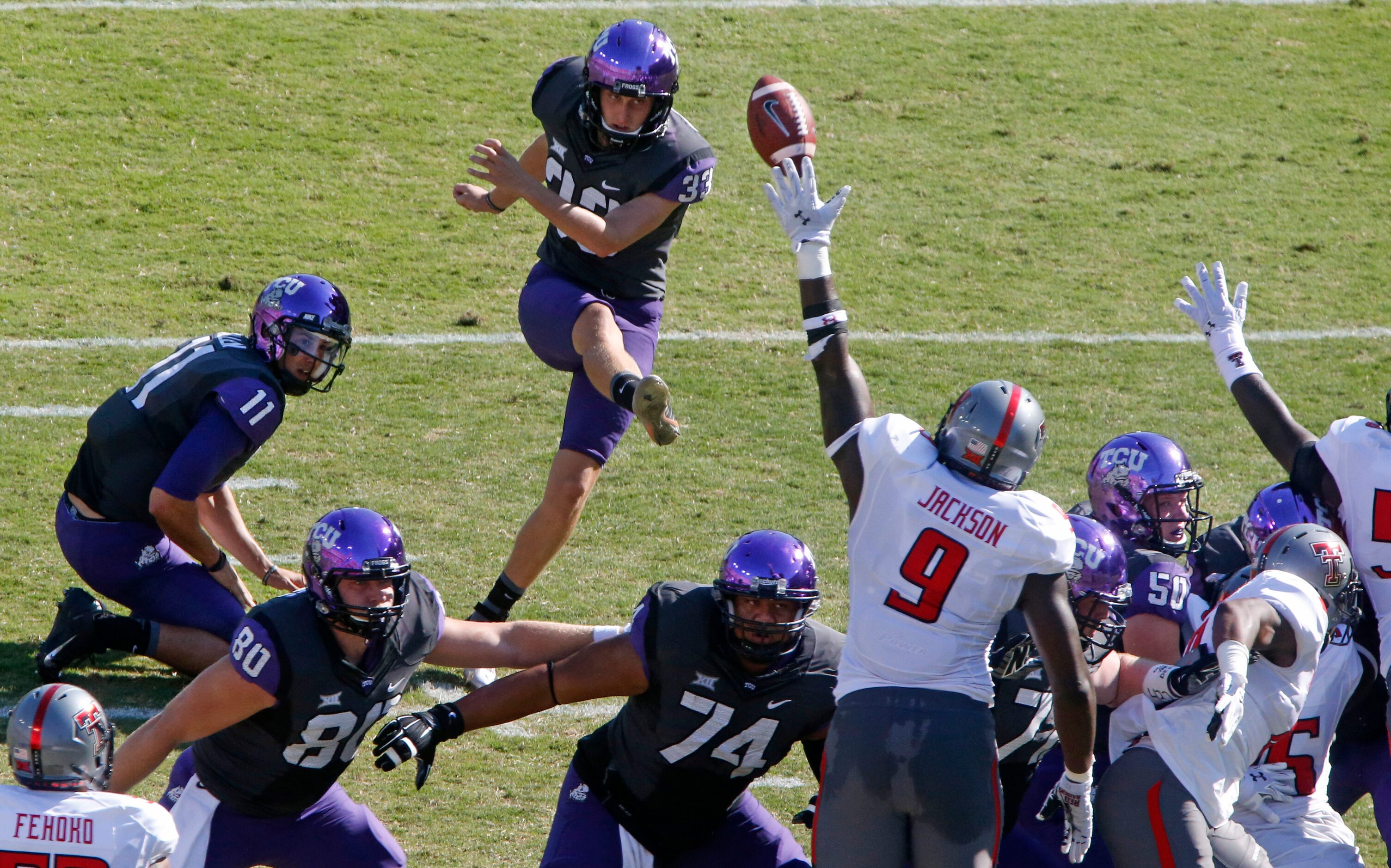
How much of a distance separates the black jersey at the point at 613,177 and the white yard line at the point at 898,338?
247 centimetres

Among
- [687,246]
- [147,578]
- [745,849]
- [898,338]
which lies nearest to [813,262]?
[745,849]

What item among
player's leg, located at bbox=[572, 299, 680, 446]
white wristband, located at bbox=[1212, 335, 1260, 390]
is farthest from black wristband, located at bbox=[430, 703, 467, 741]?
white wristband, located at bbox=[1212, 335, 1260, 390]

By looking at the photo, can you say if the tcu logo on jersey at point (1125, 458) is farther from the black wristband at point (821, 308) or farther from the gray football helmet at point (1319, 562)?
the black wristband at point (821, 308)

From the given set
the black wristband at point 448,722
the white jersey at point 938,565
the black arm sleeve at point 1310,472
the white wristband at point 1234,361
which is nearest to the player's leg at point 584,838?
the black wristband at point 448,722

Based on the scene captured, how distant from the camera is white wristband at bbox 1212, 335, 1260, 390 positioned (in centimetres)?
523

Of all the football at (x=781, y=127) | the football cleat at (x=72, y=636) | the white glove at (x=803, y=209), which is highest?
the football at (x=781, y=127)

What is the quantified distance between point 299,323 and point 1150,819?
3053 millimetres

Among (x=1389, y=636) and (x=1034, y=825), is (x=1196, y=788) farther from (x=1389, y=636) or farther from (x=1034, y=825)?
(x=1389, y=636)

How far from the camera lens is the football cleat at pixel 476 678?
5.33m

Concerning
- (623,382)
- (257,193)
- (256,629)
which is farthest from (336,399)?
(256,629)

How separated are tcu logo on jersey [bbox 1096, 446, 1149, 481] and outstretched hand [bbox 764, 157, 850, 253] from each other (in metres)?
1.63

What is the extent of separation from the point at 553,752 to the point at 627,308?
166 cm

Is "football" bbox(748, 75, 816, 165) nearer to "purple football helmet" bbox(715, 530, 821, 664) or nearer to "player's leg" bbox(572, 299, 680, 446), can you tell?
"player's leg" bbox(572, 299, 680, 446)

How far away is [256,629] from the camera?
376 cm
